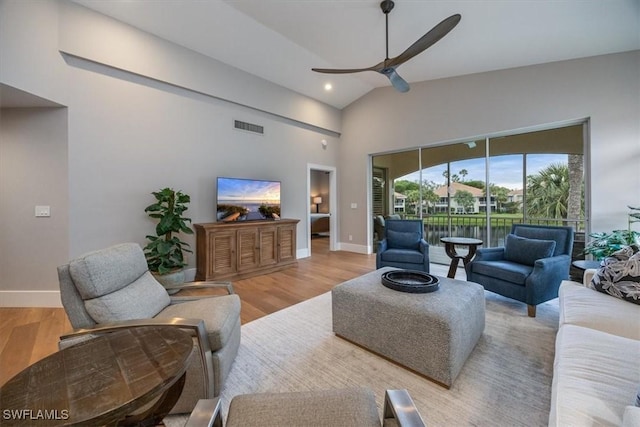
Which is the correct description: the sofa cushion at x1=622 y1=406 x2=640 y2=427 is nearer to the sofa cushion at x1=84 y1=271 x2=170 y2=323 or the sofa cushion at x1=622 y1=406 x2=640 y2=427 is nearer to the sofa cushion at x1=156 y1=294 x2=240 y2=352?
the sofa cushion at x1=156 y1=294 x2=240 y2=352

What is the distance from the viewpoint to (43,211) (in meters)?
2.98

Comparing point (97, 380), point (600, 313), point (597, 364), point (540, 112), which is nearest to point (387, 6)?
point (540, 112)

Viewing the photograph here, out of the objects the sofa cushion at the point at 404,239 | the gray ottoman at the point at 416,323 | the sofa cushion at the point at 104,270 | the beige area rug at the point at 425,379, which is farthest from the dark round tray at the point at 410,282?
the sofa cushion at the point at 104,270

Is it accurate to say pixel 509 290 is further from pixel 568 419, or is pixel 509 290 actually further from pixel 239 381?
pixel 239 381

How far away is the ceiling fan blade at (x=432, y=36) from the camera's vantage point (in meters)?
2.14

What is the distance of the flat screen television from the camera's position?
418 centimetres

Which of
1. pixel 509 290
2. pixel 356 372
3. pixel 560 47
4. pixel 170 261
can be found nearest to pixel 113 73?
pixel 170 261

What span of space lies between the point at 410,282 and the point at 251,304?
1.93 m

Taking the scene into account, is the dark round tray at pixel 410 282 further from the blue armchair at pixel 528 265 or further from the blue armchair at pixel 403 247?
the blue armchair at pixel 403 247

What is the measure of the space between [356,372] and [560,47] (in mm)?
4697

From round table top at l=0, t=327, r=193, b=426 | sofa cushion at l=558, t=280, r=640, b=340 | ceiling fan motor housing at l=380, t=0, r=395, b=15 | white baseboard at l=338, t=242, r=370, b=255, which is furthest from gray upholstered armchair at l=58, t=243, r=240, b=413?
white baseboard at l=338, t=242, r=370, b=255

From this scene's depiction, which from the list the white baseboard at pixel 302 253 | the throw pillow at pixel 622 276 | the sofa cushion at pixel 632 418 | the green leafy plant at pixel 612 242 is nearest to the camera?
the sofa cushion at pixel 632 418

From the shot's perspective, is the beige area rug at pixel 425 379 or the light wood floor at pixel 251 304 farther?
the light wood floor at pixel 251 304

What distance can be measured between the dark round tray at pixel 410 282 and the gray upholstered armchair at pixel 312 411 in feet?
3.50
